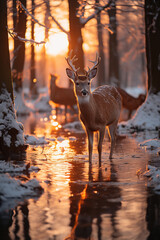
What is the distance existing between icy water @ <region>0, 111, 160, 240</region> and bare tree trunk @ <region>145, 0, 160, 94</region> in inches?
312

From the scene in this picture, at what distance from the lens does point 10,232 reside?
5324mm

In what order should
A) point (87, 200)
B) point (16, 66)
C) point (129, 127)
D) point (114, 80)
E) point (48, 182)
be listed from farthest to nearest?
1. point (114, 80)
2. point (16, 66)
3. point (129, 127)
4. point (48, 182)
5. point (87, 200)

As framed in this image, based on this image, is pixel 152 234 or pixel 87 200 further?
pixel 87 200

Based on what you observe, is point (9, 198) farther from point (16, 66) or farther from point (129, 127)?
point (16, 66)

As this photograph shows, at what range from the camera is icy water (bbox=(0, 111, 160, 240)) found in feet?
17.5

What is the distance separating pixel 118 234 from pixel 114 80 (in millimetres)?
31648

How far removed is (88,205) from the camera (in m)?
6.50

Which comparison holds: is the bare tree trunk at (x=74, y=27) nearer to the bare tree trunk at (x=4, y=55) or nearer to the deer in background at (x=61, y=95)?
the deer in background at (x=61, y=95)

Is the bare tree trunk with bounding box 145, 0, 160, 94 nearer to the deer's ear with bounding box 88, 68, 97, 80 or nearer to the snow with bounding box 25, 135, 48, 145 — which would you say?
the snow with bounding box 25, 135, 48, 145

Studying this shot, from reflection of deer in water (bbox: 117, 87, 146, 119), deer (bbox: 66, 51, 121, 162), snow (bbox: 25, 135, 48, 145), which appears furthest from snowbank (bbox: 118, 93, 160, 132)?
deer (bbox: 66, 51, 121, 162)

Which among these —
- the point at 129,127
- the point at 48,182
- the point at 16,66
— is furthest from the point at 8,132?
the point at 16,66

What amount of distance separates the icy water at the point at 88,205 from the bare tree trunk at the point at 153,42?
312 inches

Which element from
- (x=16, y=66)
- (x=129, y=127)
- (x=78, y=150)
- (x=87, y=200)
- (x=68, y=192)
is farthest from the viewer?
(x=16, y=66)

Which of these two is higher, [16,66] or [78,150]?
[16,66]
